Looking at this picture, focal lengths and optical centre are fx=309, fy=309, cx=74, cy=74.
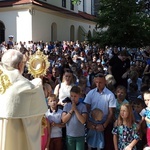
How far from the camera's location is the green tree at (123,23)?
16047 mm

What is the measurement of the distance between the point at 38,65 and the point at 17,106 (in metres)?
1.03

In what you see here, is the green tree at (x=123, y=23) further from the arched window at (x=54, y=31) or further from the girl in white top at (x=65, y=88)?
the arched window at (x=54, y=31)

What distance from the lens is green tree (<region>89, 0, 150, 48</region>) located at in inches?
632

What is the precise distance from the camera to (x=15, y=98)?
3.59 metres

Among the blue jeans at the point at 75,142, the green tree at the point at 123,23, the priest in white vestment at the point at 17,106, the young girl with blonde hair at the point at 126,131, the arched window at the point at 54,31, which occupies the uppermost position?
the arched window at the point at 54,31

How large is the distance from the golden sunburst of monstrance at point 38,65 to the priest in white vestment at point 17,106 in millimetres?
633

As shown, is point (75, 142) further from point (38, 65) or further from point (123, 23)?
point (123, 23)

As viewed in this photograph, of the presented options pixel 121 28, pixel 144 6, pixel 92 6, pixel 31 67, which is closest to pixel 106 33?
pixel 121 28

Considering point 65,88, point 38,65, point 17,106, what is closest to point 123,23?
point 65,88

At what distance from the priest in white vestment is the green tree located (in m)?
12.7

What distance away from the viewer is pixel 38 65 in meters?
4.48

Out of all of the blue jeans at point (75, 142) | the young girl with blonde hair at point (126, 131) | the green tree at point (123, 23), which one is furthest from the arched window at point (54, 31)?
the young girl with blonde hair at point (126, 131)

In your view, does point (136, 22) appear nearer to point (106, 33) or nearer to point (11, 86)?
point (106, 33)

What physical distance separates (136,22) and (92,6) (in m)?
31.8
